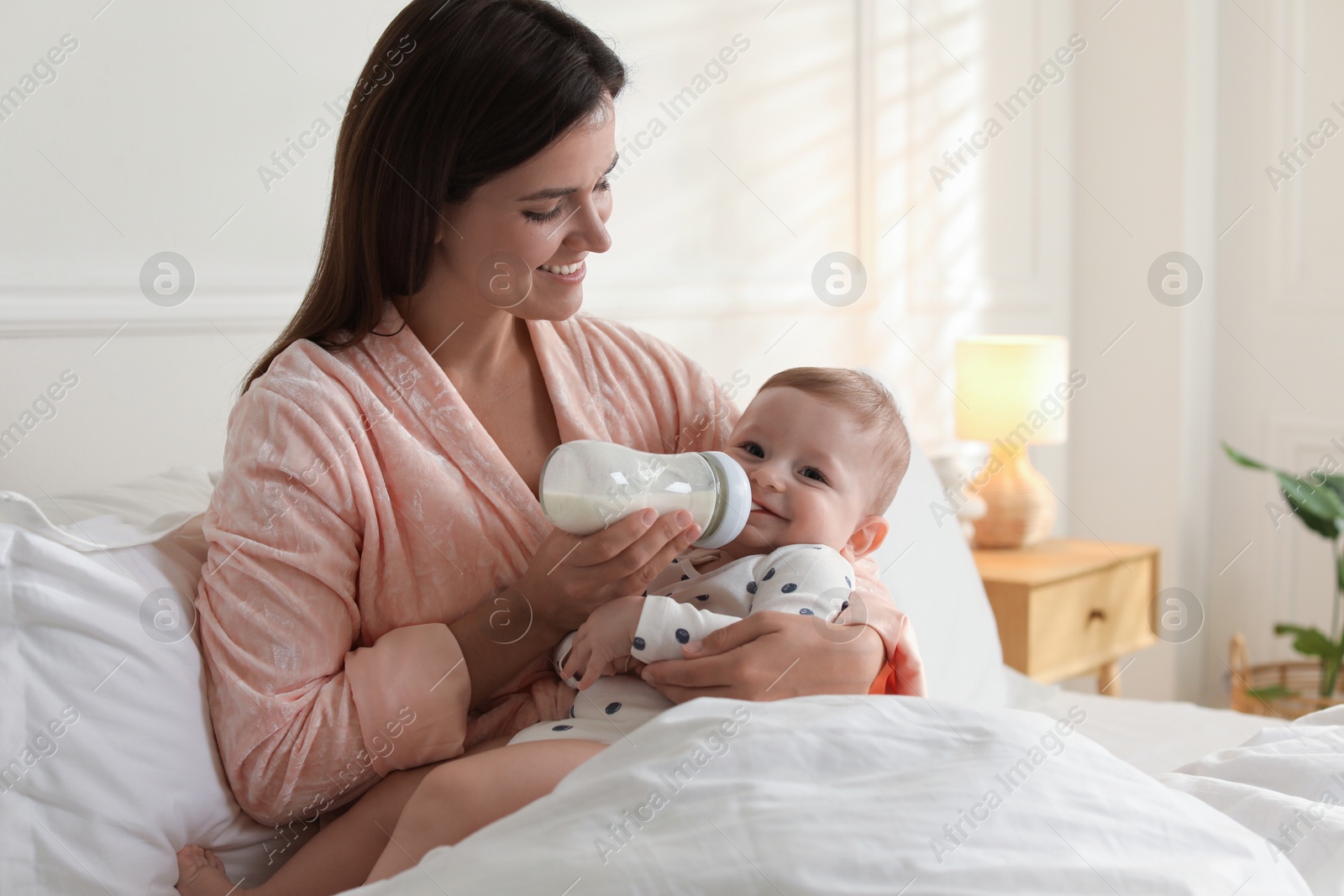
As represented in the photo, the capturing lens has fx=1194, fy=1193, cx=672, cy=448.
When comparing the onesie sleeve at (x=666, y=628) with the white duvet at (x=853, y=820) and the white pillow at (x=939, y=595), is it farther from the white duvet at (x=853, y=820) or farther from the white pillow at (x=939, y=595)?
the white pillow at (x=939, y=595)

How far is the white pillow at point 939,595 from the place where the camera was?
1851mm

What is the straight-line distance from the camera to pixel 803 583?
4.19ft

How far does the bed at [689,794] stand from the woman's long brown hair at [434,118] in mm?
317

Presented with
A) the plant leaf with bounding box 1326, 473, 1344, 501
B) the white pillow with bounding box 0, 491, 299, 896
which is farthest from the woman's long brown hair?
the plant leaf with bounding box 1326, 473, 1344, 501

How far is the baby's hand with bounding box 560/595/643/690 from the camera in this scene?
123cm

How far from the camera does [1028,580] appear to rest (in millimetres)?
2861

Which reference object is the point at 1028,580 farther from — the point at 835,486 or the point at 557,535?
the point at 557,535

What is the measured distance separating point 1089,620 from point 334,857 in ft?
7.68

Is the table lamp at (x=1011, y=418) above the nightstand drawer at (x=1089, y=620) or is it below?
above

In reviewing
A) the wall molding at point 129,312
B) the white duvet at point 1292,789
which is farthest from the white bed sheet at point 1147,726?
the wall molding at point 129,312

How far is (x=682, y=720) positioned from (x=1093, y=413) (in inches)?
122

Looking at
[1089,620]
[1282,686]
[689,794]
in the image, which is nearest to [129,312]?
[689,794]

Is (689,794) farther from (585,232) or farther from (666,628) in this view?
(585,232)

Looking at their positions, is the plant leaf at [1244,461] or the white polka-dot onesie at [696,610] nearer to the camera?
the white polka-dot onesie at [696,610]
